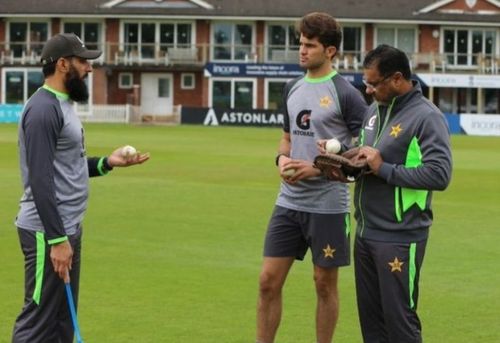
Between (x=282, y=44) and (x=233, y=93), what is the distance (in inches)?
175

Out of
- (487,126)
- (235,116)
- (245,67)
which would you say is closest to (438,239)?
(487,126)

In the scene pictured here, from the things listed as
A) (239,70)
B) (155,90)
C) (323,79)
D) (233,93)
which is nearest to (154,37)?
(155,90)

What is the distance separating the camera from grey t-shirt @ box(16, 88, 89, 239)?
22.7 ft

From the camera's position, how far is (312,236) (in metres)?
8.42

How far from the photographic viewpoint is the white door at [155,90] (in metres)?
74.3

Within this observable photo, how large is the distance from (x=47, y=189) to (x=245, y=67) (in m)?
66.6

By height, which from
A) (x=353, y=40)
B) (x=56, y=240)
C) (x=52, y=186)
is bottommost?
(x=56, y=240)

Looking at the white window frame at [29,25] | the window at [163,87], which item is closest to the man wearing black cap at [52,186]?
the window at [163,87]

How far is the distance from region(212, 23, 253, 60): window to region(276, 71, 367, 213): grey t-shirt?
66353 millimetres

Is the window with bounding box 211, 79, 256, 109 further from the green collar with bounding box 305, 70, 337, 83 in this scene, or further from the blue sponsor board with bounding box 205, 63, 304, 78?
the green collar with bounding box 305, 70, 337, 83

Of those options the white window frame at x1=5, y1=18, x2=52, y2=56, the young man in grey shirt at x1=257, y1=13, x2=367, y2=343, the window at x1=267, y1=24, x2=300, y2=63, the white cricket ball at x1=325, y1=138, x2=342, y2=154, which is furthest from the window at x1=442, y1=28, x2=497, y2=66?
the white cricket ball at x1=325, y1=138, x2=342, y2=154

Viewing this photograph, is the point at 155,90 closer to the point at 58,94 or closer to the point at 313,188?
the point at 313,188

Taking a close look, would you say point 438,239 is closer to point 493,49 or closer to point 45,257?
point 45,257

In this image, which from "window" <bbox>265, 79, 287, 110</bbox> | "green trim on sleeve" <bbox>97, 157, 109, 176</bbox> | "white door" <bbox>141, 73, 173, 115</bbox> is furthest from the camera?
"white door" <bbox>141, 73, 173, 115</bbox>
